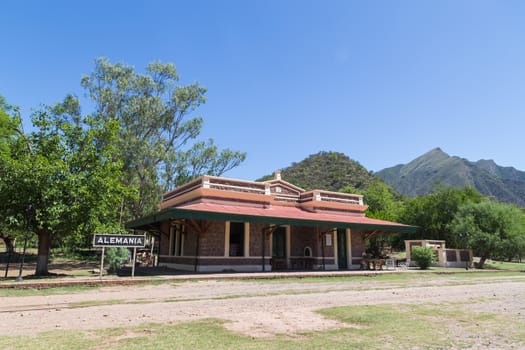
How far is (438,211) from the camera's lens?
115 ft

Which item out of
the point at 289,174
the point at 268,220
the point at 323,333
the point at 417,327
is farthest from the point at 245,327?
the point at 289,174

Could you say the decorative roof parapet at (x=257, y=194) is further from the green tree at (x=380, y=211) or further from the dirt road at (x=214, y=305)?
the green tree at (x=380, y=211)

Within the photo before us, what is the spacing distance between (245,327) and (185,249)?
1234cm

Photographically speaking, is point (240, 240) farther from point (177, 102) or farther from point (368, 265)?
point (177, 102)

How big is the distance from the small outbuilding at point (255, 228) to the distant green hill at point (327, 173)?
51974 mm

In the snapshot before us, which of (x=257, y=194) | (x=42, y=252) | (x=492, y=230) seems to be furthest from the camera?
(x=492, y=230)

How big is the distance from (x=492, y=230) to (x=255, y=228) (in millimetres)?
18618

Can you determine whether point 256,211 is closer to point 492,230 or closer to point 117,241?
point 117,241

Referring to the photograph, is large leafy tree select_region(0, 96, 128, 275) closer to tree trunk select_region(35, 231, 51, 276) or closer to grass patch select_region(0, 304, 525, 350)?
tree trunk select_region(35, 231, 51, 276)

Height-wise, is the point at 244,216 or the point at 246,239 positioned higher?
the point at 244,216

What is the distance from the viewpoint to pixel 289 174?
87812 millimetres

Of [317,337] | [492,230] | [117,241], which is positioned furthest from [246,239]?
[492,230]

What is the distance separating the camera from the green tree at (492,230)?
2481cm

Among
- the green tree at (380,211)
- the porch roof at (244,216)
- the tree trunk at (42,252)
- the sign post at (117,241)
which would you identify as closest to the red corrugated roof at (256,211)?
the porch roof at (244,216)
